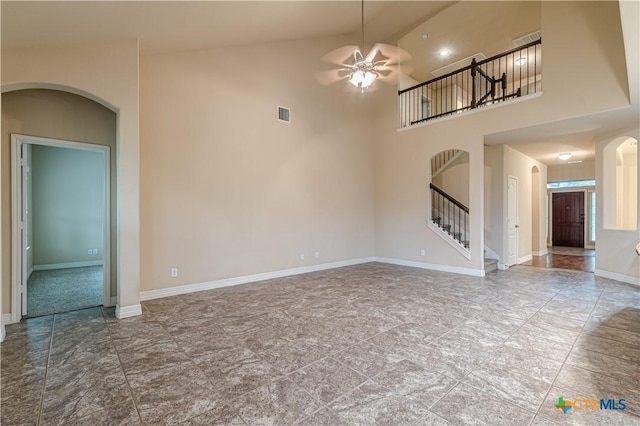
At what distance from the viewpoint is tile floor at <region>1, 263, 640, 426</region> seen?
188 centimetres

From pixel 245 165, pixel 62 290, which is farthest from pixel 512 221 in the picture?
pixel 62 290

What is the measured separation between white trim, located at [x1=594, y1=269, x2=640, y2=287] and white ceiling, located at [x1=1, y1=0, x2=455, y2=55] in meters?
6.25

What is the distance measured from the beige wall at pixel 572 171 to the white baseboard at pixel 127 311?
12833mm

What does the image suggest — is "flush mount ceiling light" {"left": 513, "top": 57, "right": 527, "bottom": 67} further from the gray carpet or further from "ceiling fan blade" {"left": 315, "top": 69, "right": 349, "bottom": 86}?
the gray carpet

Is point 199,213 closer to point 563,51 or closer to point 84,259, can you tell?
point 84,259

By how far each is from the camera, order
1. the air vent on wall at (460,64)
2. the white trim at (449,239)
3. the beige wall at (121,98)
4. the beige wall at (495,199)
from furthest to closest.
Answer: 1. the air vent on wall at (460,64)
2. the beige wall at (495,199)
3. the white trim at (449,239)
4. the beige wall at (121,98)

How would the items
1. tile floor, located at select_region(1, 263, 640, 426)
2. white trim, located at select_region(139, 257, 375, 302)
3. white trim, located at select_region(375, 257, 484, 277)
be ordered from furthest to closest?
white trim, located at select_region(375, 257, 484, 277)
white trim, located at select_region(139, 257, 375, 302)
tile floor, located at select_region(1, 263, 640, 426)

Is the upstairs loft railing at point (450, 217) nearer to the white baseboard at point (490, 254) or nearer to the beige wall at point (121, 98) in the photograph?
the white baseboard at point (490, 254)

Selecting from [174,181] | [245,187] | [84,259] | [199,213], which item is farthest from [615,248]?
[84,259]

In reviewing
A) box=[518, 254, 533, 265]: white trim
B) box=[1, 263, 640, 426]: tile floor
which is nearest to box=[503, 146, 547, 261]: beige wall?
box=[518, 254, 533, 265]: white trim

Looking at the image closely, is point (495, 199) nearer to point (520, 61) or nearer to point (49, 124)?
point (520, 61)

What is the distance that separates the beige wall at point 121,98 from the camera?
129 inches

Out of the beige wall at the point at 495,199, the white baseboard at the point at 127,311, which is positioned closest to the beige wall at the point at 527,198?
the beige wall at the point at 495,199

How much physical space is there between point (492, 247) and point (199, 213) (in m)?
6.48
